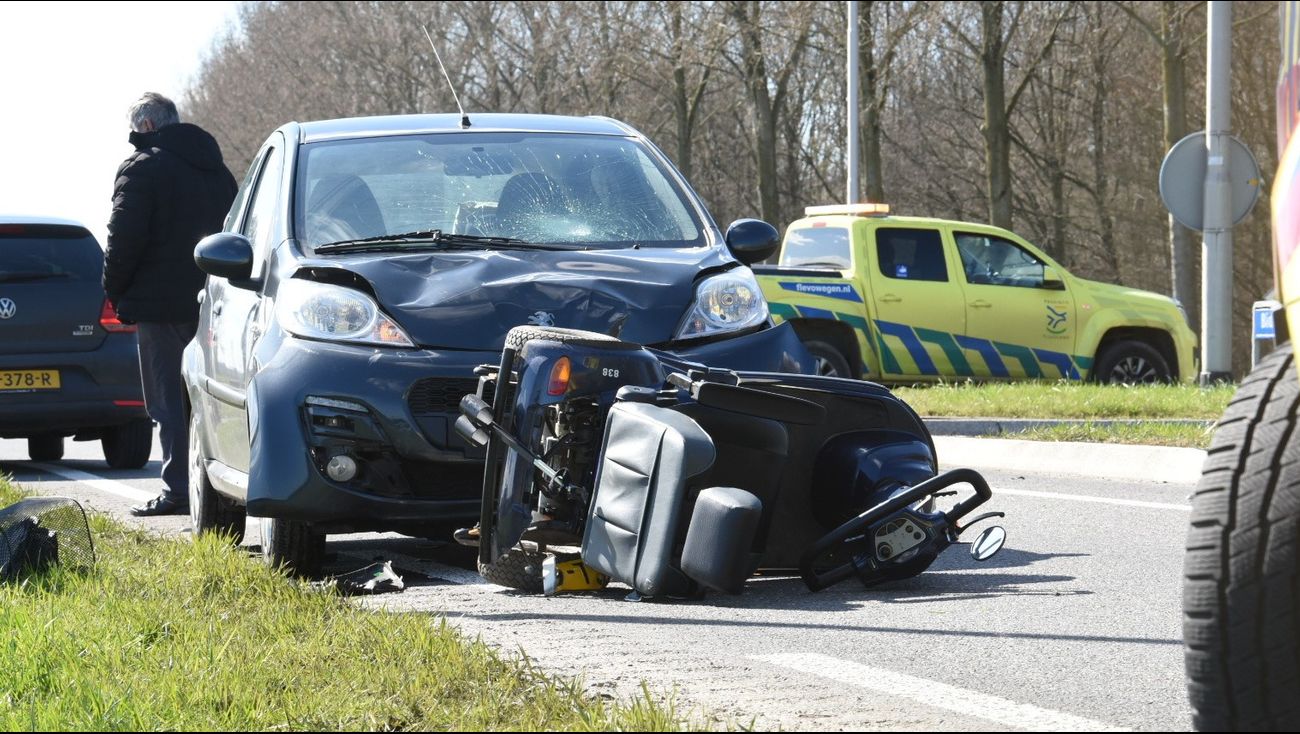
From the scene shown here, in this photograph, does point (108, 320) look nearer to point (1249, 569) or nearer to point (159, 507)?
point (159, 507)

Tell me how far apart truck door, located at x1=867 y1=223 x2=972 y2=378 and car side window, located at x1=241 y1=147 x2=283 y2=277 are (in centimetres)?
1049

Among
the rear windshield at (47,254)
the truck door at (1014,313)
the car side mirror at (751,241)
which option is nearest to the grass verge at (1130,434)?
the car side mirror at (751,241)

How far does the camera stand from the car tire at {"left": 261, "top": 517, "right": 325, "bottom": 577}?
633cm

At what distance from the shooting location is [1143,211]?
40.3 metres

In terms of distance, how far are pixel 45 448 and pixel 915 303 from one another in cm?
812

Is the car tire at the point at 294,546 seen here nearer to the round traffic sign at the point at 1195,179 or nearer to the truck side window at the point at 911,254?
the round traffic sign at the point at 1195,179

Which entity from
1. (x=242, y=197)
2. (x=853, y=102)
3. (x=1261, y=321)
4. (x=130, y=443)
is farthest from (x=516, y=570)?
(x=853, y=102)

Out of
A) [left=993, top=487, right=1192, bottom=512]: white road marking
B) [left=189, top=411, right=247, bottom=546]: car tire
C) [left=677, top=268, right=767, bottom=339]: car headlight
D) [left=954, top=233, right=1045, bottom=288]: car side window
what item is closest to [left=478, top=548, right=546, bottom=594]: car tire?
[left=677, top=268, right=767, bottom=339]: car headlight

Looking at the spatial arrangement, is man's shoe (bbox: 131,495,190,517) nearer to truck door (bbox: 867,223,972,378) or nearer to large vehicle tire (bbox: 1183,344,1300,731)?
large vehicle tire (bbox: 1183,344,1300,731)

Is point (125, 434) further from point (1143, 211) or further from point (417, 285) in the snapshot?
point (1143, 211)

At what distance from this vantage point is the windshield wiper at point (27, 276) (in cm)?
1226

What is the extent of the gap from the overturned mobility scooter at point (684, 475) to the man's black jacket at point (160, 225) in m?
3.77

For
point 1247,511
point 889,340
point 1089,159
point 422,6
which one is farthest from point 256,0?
point 1247,511

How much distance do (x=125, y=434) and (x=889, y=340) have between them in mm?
7704
